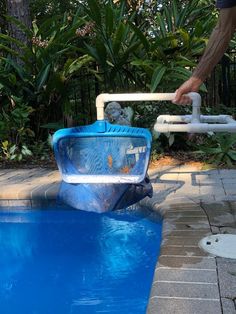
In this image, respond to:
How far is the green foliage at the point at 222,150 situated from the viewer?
4695 millimetres

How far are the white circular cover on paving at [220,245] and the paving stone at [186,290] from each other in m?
0.38

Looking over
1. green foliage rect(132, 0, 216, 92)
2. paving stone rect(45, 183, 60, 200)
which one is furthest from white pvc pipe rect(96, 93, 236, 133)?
green foliage rect(132, 0, 216, 92)

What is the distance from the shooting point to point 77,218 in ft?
13.0

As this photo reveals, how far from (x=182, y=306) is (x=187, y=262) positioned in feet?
1.52

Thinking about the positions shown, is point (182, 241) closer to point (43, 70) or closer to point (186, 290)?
point (186, 290)

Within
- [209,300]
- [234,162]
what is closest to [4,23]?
[234,162]

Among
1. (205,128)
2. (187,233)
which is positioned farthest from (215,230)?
(205,128)

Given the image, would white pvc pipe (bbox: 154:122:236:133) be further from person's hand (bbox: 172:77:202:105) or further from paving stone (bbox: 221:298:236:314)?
paving stone (bbox: 221:298:236:314)

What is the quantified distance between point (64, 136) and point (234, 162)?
8.09ft

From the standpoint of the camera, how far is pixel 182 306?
1878 millimetres

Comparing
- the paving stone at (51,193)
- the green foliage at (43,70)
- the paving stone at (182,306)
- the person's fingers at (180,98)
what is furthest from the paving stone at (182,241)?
the green foliage at (43,70)

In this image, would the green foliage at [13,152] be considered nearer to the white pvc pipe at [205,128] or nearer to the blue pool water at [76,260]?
the blue pool water at [76,260]

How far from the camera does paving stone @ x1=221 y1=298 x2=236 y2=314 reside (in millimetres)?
1810

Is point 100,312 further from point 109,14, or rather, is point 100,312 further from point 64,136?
point 109,14
